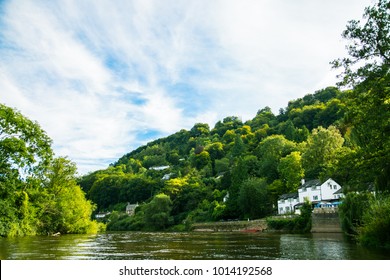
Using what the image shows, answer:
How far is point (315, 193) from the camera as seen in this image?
224ft

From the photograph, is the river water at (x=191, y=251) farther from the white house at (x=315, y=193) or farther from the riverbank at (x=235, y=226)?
the white house at (x=315, y=193)

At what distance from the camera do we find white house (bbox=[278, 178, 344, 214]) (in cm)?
6706

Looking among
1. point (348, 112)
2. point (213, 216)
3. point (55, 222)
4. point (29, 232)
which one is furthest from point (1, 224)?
point (213, 216)

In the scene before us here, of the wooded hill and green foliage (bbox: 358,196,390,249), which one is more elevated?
the wooded hill

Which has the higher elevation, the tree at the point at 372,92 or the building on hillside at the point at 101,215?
the tree at the point at 372,92

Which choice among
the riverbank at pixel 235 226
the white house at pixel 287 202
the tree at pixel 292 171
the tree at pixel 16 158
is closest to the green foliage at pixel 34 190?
the tree at pixel 16 158

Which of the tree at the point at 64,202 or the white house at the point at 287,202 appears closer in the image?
the tree at the point at 64,202

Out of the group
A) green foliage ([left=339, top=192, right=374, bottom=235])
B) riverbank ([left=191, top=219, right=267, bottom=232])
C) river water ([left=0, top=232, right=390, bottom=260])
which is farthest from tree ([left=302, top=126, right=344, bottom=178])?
river water ([left=0, top=232, right=390, bottom=260])

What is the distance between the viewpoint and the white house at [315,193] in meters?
67.1

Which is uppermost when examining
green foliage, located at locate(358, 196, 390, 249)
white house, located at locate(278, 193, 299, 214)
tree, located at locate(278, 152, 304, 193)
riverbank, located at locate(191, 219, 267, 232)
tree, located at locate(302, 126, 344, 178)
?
tree, located at locate(302, 126, 344, 178)

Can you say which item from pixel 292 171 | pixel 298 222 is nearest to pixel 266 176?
pixel 292 171

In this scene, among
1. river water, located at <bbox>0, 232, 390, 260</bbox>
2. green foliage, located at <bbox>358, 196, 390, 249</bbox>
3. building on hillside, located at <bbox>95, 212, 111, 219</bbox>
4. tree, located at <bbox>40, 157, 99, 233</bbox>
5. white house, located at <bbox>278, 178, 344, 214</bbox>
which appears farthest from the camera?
building on hillside, located at <bbox>95, 212, 111, 219</bbox>

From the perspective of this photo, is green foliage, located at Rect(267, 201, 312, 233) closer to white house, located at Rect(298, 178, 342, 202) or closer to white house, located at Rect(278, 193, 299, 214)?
white house, located at Rect(298, 178, 342, 202)

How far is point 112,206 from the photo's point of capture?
144 meters
